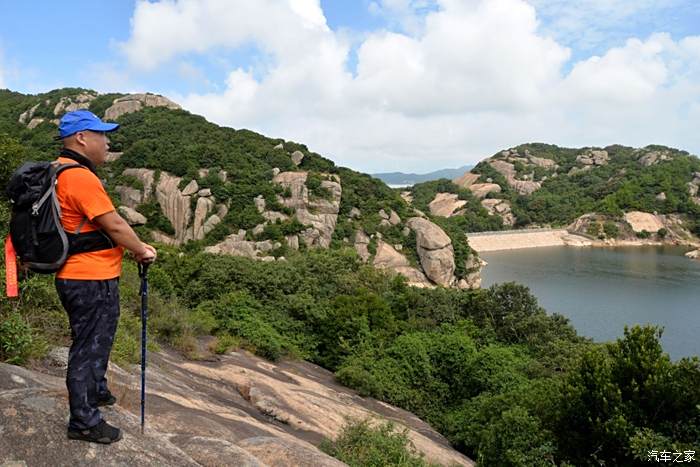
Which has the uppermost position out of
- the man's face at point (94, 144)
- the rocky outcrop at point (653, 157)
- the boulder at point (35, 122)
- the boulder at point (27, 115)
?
the rocky outcrop at point (653, 157)

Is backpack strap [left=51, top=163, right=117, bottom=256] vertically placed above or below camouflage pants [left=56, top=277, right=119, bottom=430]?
above

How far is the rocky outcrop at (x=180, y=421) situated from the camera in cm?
322

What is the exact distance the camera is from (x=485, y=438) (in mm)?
13789

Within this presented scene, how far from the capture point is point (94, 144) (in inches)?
128

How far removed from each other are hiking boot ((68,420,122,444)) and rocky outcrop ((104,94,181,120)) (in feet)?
209

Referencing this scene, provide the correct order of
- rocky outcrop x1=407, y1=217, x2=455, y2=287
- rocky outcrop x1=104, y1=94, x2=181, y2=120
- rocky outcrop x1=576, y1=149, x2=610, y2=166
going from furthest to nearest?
rocky outcrop x1=576, y1=149, x2=610, y2=166 → rocky outcrop x1=104, y1=94, x2=181, y2=120 → rocky outcrop x1=407, y1=217, x2=455, y2=287

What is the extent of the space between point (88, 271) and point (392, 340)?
2045 cm

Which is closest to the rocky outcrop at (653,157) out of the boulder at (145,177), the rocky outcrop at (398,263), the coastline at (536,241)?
the coastline at (536,241)

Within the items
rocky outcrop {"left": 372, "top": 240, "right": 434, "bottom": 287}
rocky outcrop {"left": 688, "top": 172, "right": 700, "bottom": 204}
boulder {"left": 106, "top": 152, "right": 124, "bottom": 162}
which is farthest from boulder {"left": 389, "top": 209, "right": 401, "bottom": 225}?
rocky outcrop {"left": 688, "top": 172, "right": 700, "bottom": 204}

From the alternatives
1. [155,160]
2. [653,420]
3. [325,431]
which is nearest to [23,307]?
[325,431]

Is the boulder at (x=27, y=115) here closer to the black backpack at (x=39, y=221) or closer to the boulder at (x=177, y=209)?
the boulder at (x=177, y=209)

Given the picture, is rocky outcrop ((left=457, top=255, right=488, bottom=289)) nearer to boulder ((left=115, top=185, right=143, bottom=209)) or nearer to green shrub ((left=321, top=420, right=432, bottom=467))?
boulder ((left=115, top=185, right=143, bottom=209))

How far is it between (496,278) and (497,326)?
106ft

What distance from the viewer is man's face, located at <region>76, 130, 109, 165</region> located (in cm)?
322
